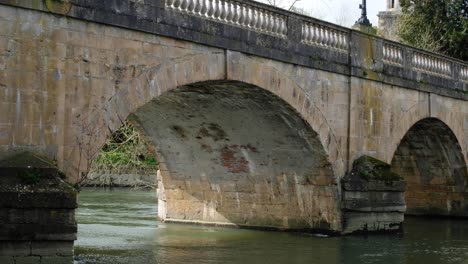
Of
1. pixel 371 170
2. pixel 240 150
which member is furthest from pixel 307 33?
pixel 240 150

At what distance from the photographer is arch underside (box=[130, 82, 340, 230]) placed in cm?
1638

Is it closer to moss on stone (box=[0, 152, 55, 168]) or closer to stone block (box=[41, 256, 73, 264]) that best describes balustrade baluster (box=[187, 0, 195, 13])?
moss on stone (box=[0, 152, 55, 168])

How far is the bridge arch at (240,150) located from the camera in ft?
49.3

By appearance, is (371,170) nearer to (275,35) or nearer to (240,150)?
(240,150)

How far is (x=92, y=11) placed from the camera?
1166 centimetres

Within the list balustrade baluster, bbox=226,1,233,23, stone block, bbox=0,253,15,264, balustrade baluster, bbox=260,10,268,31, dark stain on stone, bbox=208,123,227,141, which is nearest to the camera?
stone block, bbox=0,253,15,264

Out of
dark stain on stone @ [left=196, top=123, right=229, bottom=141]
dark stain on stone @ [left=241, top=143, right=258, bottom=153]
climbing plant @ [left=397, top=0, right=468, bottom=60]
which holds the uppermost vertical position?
climbing plant @ [left=397, top=0, right=468, bottom=60]

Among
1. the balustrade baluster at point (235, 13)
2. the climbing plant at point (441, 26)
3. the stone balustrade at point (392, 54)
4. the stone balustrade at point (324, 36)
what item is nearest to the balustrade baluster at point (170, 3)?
the balustrade baluster at point (235, 13)

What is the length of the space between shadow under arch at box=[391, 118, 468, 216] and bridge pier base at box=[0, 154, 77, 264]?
13.0 m

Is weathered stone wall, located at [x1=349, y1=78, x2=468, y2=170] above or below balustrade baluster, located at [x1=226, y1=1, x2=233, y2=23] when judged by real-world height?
below

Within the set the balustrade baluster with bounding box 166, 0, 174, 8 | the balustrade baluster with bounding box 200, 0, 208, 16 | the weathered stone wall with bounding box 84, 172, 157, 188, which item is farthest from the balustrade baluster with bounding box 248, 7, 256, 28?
the weathered stone wall with bounding box 84, 172, 157, 188

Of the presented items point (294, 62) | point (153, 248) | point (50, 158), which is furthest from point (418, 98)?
point (50, 158)

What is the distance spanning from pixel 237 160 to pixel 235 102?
2.75 meters

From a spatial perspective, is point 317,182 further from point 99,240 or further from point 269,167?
point 99,240
